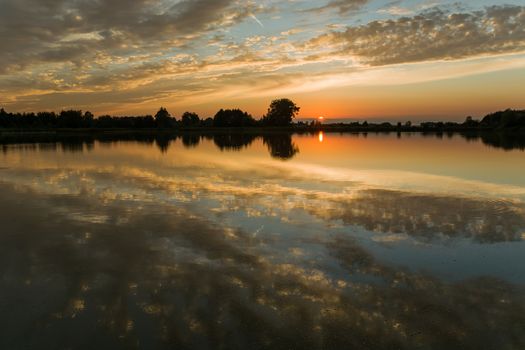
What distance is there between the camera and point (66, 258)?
9.62 meters

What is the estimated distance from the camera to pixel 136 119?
581 feet

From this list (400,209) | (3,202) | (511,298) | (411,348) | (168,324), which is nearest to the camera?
(411,348)

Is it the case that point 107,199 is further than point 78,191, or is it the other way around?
point 78,191

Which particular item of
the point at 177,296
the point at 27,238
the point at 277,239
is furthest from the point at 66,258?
the point at 277,239

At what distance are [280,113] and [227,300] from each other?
177 metres

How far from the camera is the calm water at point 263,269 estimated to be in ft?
20.3

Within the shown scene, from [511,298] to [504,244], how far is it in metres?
3.73

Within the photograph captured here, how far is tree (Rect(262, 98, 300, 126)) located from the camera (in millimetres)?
179375

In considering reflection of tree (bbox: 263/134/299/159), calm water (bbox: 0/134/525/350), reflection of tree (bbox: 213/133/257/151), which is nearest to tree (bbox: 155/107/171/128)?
reflection of tree (bbox: 213/133/257/151)

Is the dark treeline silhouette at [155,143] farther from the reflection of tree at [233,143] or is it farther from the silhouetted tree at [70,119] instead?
the silhouetted tree at [70,119]

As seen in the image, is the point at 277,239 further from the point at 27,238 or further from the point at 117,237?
the point at 27,238

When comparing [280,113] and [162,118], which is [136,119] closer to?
[162,118]

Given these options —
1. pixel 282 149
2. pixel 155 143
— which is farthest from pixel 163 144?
pixel 282 149

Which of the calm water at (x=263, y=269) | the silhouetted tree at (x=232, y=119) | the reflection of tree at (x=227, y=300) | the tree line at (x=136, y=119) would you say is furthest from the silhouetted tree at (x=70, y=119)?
the reflection of tree at (x=227, y=300)
